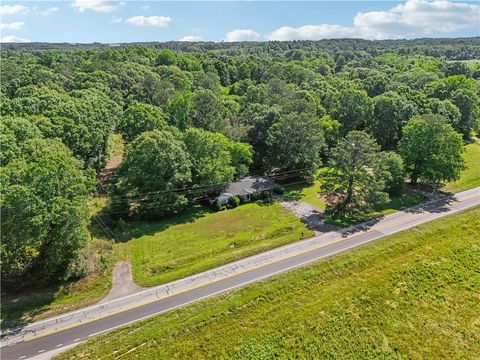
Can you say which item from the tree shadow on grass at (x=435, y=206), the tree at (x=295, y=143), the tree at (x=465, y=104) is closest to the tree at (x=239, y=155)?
the tree at (x=295, y=143)

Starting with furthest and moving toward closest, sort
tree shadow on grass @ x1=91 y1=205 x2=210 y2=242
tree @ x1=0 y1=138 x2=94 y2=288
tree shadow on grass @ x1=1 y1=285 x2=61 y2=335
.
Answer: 1. tree shadow on grass @ x1=91 y1=205 x2=210 y2=242
2. tree @ x1=0 y1=138 x2=94 y2=288
3. tree shadow on grass @ x1=1 y1=285 x2=61 y2=335

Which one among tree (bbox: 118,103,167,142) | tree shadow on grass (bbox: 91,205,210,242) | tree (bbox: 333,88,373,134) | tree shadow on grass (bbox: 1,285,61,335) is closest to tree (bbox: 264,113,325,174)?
tree shadow on grass (bbox: 91,205,210,242)

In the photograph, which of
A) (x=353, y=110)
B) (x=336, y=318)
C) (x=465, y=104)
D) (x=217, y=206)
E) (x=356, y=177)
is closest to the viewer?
(x=336, y=318)

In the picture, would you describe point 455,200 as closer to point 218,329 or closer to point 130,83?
point 218,329

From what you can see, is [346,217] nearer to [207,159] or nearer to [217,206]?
[217,206]

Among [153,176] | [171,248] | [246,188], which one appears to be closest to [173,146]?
[153,176]

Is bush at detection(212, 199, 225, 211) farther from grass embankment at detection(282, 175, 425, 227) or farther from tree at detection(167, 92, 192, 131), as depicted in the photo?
tree at detection(167, 92, 192, 131)
